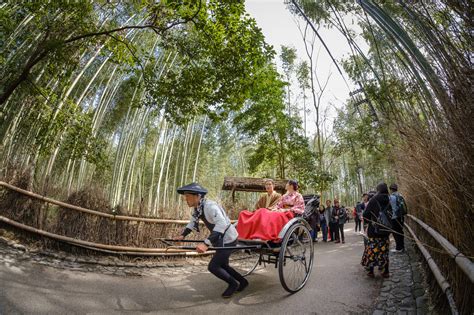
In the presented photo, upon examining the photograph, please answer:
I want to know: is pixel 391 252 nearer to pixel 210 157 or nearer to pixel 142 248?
pixel 142 248

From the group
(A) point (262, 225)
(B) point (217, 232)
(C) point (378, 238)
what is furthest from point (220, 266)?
(C) point (378, 238)

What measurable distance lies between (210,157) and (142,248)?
20.8 m

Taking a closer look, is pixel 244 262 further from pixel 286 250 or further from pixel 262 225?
pixel 262 225

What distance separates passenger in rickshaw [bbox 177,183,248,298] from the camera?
121 inches

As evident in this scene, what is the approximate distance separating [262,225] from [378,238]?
1911mm

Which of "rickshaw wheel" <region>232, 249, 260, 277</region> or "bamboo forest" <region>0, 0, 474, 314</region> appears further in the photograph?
"rickshaw wheel" <region>232, 249, 260, 277</region>

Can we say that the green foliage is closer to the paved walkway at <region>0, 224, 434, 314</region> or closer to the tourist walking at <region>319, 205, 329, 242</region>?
the paved walkway at <region>0, 224, 434, 314</region>

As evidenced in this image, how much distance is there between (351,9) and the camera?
7.39m

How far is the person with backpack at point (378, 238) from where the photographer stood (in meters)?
3.77

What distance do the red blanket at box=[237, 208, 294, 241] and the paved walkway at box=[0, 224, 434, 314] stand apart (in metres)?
0.73

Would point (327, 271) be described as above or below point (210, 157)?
below

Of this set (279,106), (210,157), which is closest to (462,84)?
(279,106)

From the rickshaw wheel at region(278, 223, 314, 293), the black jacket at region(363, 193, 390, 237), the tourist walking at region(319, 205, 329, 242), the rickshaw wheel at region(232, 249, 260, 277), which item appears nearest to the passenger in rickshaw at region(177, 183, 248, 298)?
the rickshaw wheel at region(278, 223, 314, 293)

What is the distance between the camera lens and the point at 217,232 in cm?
307
